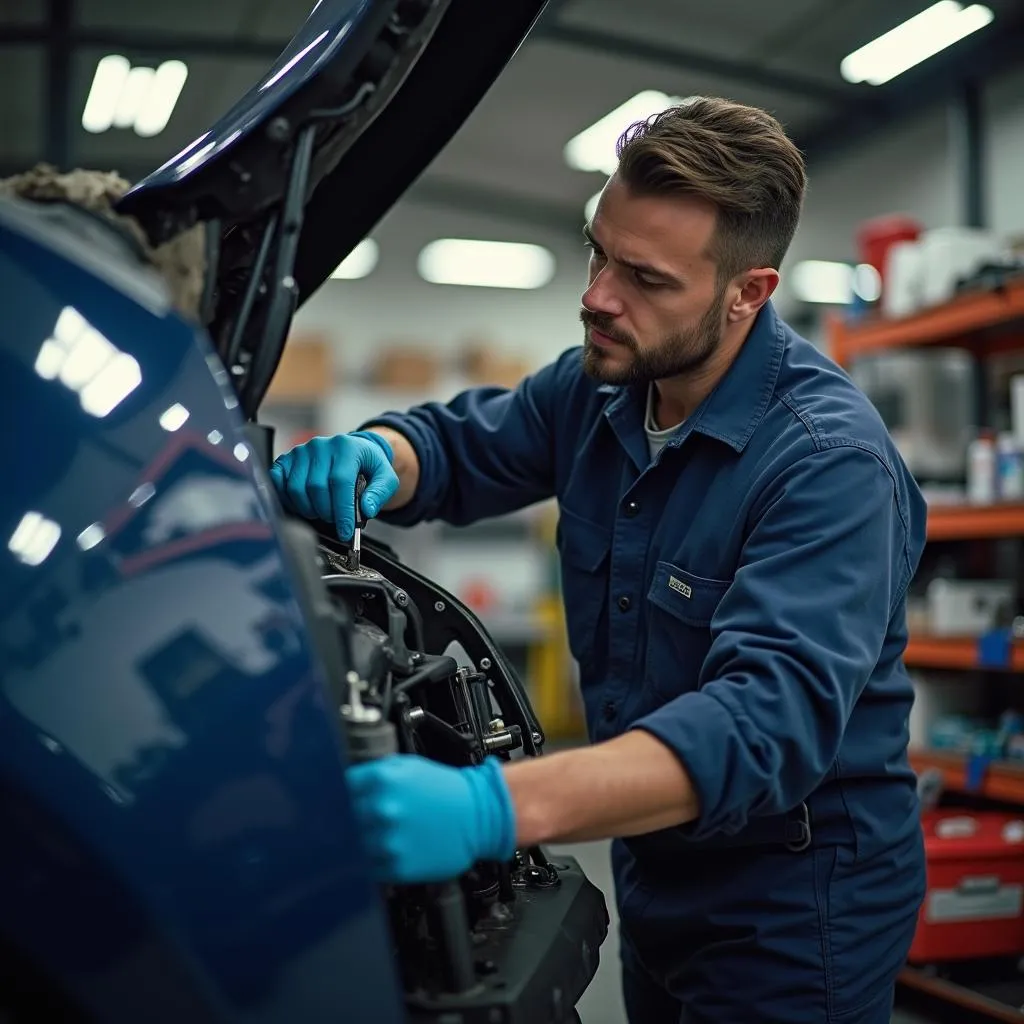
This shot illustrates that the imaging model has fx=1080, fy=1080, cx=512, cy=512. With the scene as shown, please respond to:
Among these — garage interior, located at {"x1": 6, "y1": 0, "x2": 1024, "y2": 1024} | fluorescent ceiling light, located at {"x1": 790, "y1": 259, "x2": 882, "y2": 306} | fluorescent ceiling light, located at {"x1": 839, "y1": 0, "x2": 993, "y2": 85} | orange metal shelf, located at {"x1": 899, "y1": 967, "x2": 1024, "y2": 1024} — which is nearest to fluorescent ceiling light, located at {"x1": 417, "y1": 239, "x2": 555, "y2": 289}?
garage interior, located at {"x1": 6, "y1": 0, "x2": 1024, "y2": 1024}

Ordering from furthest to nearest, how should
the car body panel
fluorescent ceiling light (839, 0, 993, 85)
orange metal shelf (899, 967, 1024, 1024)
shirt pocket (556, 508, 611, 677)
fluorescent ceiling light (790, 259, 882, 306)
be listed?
fluorescent ceiling light (790, 259, 882, 306) → fluorescent ceiling light (839, 0, 993, 85) → orange metal shelf (899, 967, 1024, 1024) → shirt pocket (556, 508, 611, 677) → the car body panel

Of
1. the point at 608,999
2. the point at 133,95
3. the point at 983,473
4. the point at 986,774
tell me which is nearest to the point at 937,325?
the point at 983,473

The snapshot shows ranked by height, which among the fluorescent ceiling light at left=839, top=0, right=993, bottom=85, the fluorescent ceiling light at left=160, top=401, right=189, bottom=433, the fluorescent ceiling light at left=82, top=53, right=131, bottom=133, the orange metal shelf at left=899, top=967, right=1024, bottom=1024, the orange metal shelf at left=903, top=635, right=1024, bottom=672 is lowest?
the orange metal shelf at left=899, top=967, right=1024, bottom=1024

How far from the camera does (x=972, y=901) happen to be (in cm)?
294

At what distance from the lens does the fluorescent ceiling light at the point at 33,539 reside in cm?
72

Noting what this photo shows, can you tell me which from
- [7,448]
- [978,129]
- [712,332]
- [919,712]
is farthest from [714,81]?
[7,448]

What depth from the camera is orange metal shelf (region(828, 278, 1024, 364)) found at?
10.7 feet

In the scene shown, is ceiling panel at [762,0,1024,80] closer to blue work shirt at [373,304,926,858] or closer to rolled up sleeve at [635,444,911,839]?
blue work shirt at [373,304,926,858]

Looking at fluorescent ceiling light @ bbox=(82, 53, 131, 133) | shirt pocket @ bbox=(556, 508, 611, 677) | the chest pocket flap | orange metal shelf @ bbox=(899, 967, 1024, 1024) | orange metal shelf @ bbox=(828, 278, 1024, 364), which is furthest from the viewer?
fluorescent ceiling light @ bbox=(82, 53, 131, 133)

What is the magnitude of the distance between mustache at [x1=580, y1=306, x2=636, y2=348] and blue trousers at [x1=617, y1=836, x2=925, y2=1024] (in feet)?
2.13

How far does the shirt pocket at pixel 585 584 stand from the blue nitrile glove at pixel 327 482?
0.93ft

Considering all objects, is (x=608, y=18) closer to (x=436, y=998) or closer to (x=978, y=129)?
(x=978, y=129)

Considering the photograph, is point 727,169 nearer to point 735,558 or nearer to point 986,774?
point 735,558

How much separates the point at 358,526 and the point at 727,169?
0.64 metres
